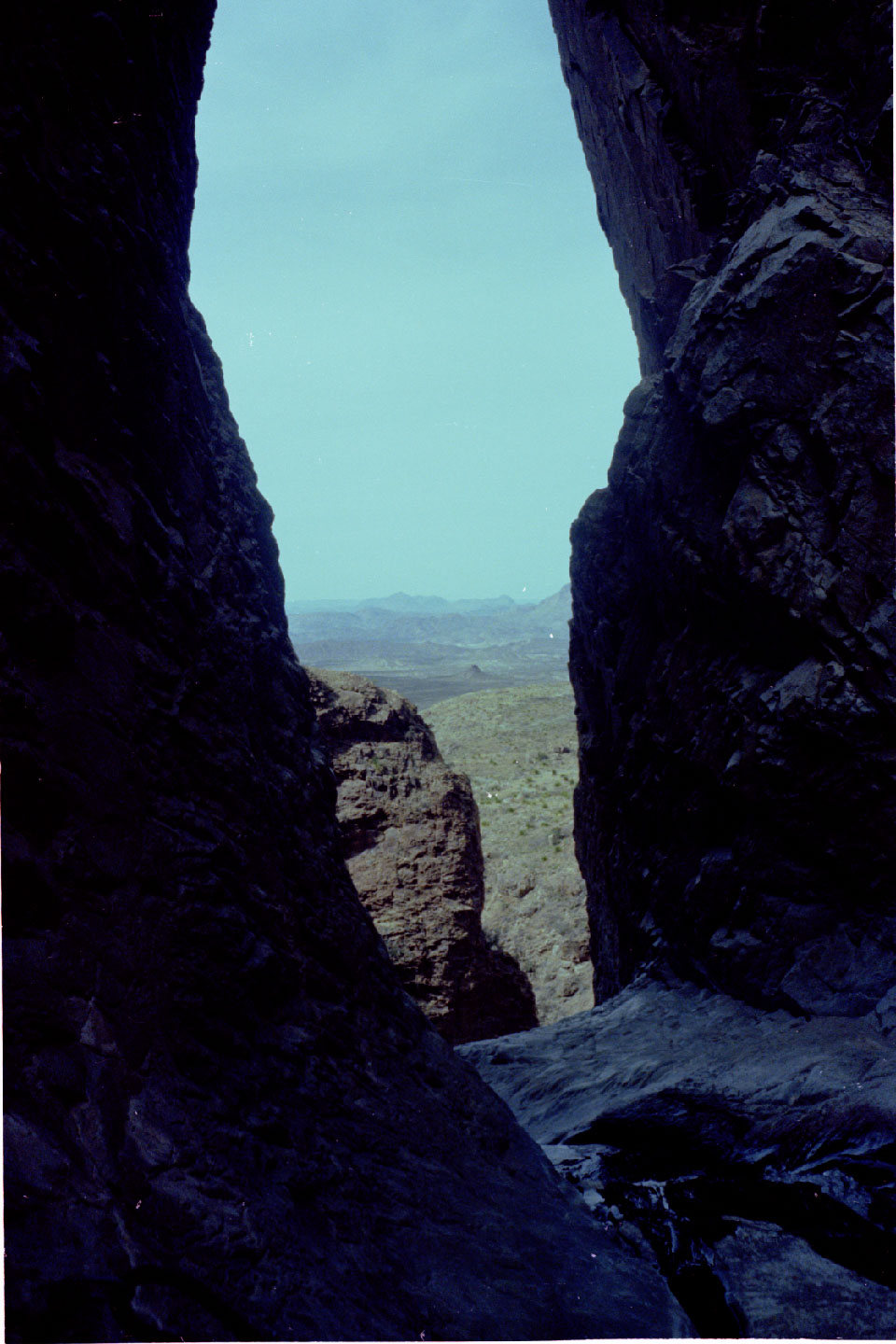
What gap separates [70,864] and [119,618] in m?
1.20

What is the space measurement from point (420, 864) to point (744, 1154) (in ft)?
25.6

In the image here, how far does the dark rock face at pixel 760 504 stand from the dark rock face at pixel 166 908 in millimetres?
4000

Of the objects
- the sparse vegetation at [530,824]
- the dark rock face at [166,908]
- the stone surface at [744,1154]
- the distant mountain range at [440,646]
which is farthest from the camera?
the distant mountain range at [440,646]

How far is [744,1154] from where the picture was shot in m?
5.95

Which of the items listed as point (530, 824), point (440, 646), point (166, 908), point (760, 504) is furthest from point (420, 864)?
point (440, 646)

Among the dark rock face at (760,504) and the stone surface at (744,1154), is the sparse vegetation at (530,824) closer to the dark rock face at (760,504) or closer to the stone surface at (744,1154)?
the dark rock face at (760,504)

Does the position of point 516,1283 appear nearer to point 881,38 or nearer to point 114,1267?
point 114,1267

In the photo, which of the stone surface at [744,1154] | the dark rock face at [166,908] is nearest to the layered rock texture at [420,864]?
the stone surface at [744,1154]

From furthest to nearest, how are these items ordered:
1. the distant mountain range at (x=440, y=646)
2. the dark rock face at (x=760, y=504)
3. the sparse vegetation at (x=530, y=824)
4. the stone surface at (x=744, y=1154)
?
the distant mountain range at (x=440, y=646), the sparse vegetation at (x=530, y=824), the dark rock face at (x=760, y=504), the stone surface at (x=744, y=1154)

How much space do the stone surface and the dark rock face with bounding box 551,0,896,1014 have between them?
83cm

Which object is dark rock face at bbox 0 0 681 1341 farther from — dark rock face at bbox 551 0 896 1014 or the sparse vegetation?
the sparse vegetation

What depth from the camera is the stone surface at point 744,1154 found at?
4.51m

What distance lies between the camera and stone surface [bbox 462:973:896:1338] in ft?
14.8

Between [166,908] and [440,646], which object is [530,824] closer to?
[166,908]
